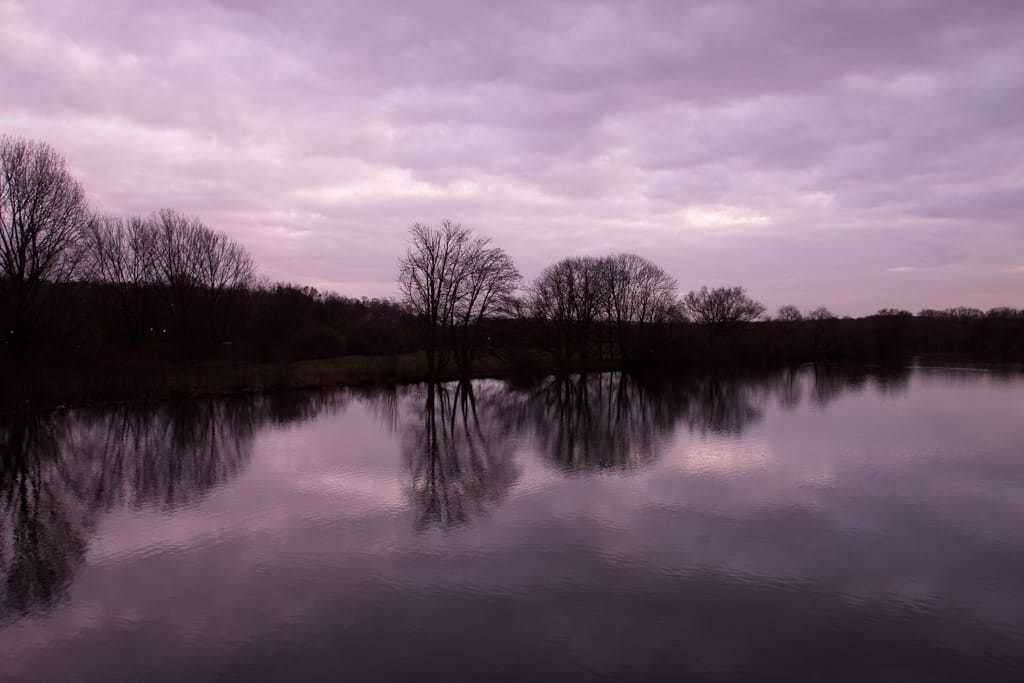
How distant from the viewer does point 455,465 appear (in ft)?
39.4

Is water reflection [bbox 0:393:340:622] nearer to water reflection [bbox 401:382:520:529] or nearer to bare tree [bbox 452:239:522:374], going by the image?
water reflection [bbox 401:382:520:529]

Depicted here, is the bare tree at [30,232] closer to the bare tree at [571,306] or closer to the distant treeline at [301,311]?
the distant treeline at [301,311]

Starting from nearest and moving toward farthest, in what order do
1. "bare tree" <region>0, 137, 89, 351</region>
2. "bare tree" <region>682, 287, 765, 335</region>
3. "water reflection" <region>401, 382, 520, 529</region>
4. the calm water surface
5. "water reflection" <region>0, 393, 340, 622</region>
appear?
the calm water surface < "water reflection" <region>0, 393, 340, 622</region> < "water reflection" <region>401, 382, 520, 529</region> < "bare tree" <region>0, 137, 89, 351</region> < "bare tree" <region>682, 287, 765, 335</region>

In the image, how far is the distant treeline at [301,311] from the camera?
22797 millimetres

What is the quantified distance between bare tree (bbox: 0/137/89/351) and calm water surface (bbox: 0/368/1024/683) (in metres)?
8.95

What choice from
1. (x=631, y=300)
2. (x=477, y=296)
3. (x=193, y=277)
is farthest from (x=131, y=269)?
(x=631, y=300)

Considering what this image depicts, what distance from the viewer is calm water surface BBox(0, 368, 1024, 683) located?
16.2ft

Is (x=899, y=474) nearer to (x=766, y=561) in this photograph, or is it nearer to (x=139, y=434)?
(x=766, y=561)

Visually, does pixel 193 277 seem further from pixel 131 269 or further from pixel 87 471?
pixel 87 471

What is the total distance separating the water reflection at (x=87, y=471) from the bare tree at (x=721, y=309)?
139 feet

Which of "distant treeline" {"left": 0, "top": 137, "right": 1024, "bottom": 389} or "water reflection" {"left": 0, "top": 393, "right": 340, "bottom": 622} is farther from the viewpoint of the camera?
"distant treeline" {"left": 0, "top": 137, "right": 1024, "bottom": 389}

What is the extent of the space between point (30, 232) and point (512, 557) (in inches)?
930

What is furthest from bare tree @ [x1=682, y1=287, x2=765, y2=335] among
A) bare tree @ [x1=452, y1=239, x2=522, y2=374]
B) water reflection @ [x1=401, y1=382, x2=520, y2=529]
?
water reflection @ [x1=401, y1=382, x2=520, y2=529]

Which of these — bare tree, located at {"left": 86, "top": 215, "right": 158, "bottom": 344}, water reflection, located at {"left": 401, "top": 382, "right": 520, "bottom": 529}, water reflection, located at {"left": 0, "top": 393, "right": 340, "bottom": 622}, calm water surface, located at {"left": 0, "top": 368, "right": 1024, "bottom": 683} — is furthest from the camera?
bare tree, located at {"left": 86, "top": 215, "right": 158, "bottom": 344}
